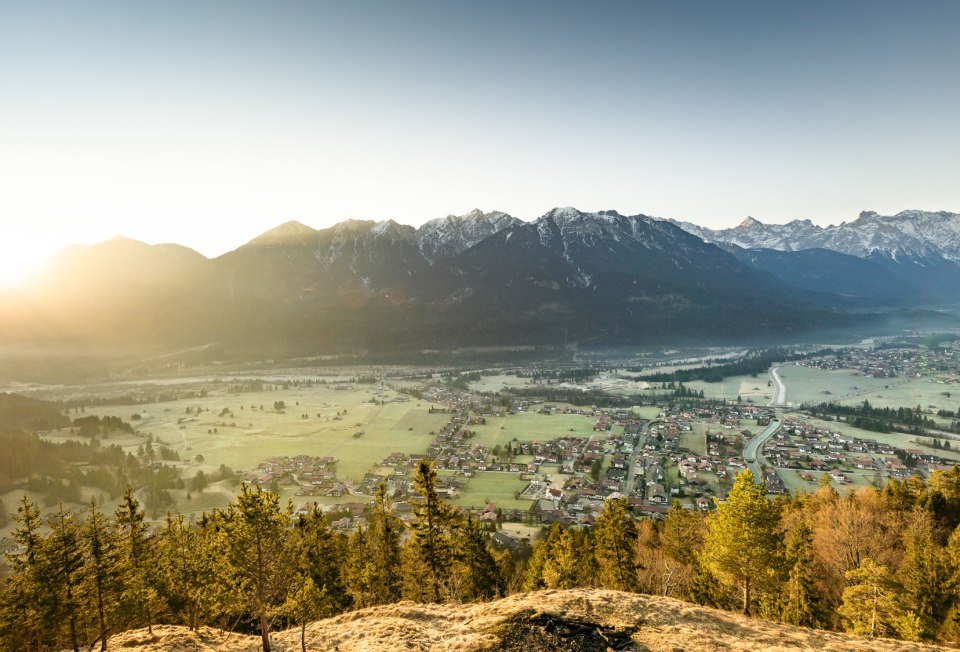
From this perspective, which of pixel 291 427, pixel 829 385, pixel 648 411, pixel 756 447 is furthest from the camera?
pixel 829 385

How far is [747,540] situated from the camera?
21562mm

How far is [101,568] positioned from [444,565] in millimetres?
16985

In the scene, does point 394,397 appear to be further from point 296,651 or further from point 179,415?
point 296,651

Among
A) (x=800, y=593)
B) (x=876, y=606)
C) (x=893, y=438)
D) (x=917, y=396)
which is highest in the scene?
(x=876, y=606)

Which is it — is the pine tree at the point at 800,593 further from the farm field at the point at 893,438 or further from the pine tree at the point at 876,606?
the farm field at the point at 893,438

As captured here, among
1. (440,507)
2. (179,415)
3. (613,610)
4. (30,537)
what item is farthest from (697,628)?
(179,415)

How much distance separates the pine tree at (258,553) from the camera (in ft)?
56.5

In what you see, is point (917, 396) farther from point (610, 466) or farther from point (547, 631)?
point (547, 631)

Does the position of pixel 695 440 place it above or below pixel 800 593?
below

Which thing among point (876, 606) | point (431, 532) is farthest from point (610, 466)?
point (431, 532)

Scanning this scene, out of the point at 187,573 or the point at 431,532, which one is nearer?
the point at 187,573

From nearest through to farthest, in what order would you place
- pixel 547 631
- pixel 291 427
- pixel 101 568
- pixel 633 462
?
pixel 547 631, pixel 101 568, pixel 633 462, pixel 291 427

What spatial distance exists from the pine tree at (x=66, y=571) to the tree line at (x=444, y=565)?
0.17 ft

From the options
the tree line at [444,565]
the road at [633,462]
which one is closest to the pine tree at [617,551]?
the tree line at [444,565]
